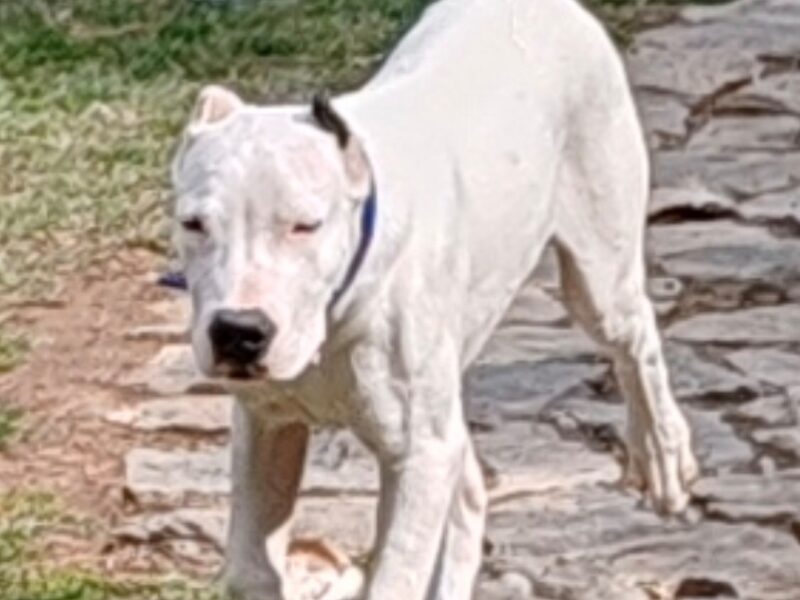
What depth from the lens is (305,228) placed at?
5.56 metres

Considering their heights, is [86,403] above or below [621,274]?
below

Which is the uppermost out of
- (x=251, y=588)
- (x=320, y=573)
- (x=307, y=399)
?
(x=307, y=399)

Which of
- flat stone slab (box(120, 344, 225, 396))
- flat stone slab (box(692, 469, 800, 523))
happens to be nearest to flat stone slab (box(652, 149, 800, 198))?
flat stone slab (box(120, 344, 225, 396))

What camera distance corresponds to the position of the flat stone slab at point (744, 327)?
28.9ft

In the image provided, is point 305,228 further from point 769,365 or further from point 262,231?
point 769,365

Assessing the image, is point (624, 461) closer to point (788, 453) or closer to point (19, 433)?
point (788, 453)

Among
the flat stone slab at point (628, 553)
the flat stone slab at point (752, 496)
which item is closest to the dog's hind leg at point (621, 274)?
the flat stone slab at point (628, 553)

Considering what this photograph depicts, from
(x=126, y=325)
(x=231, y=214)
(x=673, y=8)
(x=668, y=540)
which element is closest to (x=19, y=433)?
(x=126, y=325)

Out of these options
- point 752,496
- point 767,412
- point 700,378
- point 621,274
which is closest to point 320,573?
point 621,274

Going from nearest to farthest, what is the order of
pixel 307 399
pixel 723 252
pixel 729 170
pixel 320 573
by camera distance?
1. pixel 307 399
2. pixel 320 573
3. pixel 723 252
4. pixel 729 170

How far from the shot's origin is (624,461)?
8008mm

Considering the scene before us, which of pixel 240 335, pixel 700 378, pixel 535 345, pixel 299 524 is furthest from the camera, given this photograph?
pixel 535 345

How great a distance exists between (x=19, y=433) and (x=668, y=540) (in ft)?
5.30

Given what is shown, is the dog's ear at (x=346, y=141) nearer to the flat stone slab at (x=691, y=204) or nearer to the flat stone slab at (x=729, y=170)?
the flat stone slab at (x=691, y=204)
